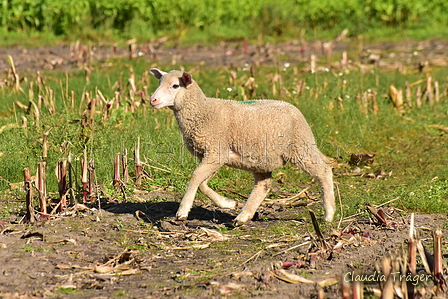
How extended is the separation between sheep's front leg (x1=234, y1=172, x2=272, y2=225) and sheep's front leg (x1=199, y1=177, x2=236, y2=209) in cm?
27

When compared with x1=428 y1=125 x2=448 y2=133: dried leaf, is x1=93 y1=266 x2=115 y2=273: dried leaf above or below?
above

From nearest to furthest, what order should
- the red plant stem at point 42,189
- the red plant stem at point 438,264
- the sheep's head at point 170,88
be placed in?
1. the red plant stem at point 438,264
2. the red plant stem at point 42,189
3. the sheep's head at point 170,88

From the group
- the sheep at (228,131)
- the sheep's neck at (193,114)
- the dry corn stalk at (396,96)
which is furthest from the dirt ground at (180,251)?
the dry corn stalk at (396,96)

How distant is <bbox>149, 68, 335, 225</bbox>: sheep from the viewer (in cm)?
642

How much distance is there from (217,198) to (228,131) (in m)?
0.82

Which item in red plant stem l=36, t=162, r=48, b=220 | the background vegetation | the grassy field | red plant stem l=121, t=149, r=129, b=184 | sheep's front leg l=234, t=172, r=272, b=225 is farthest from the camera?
the background vegetation

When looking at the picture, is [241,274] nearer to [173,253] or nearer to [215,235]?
[173,253]

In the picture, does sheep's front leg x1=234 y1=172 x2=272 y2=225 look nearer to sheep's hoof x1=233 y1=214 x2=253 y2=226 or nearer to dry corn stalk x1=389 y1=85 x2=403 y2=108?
→ sheep's hoof x1=233 y1=214 x2=253 y2=226

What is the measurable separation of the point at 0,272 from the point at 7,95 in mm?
5886

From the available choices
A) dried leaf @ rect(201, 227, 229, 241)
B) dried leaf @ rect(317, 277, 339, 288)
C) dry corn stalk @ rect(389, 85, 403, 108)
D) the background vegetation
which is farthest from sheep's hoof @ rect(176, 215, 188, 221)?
the background vegetation

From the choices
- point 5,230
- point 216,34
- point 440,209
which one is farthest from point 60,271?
point 216,34

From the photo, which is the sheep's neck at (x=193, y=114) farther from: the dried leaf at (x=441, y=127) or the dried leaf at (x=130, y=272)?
the dried leaf at (x=441, y=127)

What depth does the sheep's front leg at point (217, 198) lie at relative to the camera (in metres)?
6.83

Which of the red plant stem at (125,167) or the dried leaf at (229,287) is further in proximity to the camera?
the red plant stem at (125,167)
